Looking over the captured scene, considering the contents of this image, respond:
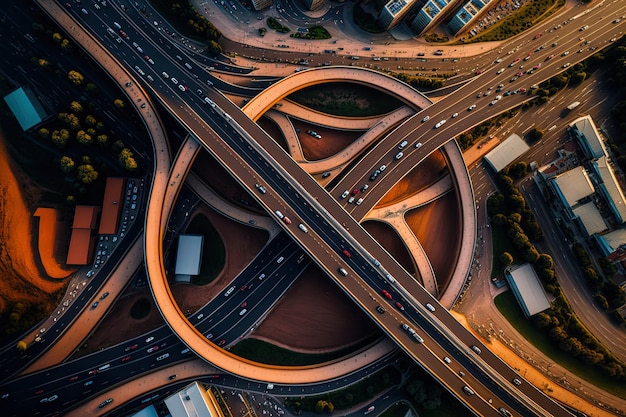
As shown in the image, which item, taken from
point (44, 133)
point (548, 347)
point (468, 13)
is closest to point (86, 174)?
point (44, 133)

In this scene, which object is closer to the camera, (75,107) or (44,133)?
(44,133)

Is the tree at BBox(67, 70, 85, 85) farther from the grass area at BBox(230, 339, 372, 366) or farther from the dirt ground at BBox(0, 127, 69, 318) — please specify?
the grass area at BBox(230, 339, 372, 366)

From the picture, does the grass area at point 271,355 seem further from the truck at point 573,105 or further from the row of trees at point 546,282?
the truck at point 573,105

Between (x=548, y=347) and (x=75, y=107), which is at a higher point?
(x=75, y=107)

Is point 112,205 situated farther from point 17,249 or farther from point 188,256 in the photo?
point 17,249

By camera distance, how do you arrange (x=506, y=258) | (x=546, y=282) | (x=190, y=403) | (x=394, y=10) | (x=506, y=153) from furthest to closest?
(x=394, y=10), (x=506, y=153), (x=546, y=282), (x=506, y=258), (x=190, y=403)

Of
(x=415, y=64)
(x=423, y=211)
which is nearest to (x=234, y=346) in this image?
(x=423, y=211)

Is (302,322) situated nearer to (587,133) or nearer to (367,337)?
(367,337)
